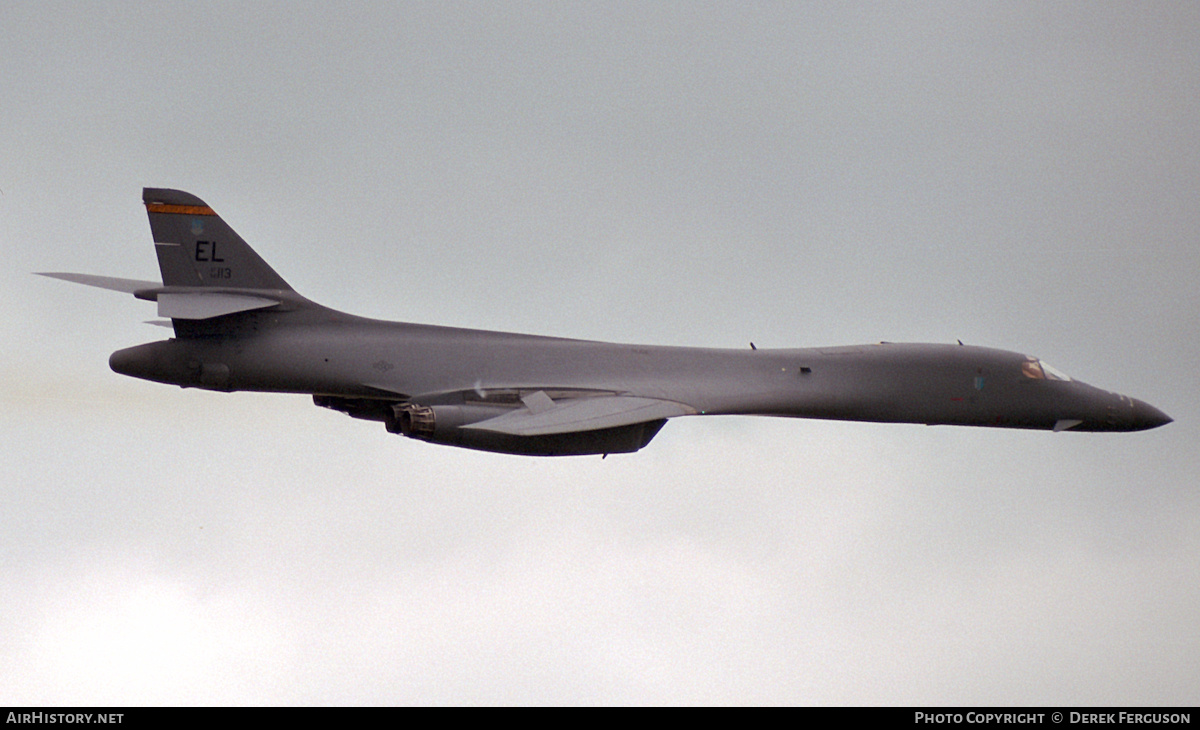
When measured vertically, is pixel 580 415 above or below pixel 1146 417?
below

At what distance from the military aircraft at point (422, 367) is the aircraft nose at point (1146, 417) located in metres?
5.66

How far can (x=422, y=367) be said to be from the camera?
18094mm

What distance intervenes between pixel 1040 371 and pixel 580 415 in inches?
326

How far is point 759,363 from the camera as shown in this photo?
64.6 ft

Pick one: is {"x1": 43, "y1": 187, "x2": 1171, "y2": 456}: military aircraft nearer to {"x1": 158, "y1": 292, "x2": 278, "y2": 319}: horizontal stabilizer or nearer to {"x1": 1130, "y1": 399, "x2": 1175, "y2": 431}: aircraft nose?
{"x1": 158, "y1": 292, "x2": 278, "y2": 319}: horizontal stabilizer

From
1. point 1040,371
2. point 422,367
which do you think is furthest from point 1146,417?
point 422,367

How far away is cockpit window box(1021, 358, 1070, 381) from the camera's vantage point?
21391 millimetres

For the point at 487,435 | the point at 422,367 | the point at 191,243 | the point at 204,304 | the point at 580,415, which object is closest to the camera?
the point at 487,435

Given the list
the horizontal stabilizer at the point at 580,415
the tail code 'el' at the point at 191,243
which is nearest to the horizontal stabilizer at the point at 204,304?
the tail code 'el' at the point at 191,243

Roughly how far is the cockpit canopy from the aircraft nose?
1.30m

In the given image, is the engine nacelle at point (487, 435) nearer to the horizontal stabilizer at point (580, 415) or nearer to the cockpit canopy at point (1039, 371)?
the horizontal stabilizer at point (580, 415)

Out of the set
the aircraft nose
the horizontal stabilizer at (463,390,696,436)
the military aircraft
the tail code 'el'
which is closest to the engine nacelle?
the military aircraft

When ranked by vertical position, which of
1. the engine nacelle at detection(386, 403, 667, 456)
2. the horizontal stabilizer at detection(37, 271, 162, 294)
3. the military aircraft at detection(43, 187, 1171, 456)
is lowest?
the engine nacelle at detection(386, 403, 667, 456)

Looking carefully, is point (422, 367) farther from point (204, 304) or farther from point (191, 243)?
point (191, 243)
